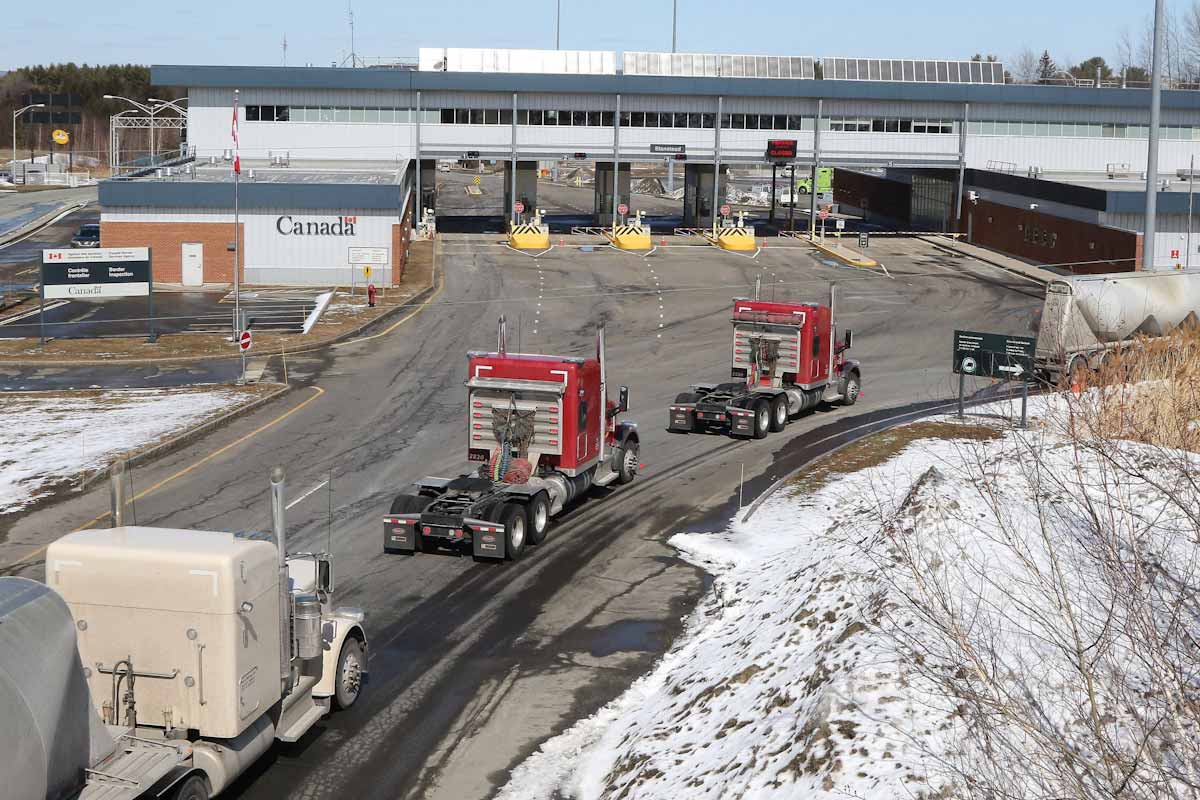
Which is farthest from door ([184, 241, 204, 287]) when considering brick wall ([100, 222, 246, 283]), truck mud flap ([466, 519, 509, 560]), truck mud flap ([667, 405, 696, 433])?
truck mud flap ([466, 519, 509, 560])

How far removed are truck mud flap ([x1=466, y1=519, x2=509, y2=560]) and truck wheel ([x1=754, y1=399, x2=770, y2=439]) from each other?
40.0 ft

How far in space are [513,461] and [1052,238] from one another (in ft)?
166

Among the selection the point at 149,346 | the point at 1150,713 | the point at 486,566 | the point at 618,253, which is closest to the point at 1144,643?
the point at 1150,713

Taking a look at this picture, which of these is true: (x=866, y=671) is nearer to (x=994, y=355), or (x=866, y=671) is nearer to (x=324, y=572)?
(x=324, y=572)

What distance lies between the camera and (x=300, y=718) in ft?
52.3

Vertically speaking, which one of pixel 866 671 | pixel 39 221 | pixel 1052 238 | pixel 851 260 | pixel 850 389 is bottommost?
pixel 866 671

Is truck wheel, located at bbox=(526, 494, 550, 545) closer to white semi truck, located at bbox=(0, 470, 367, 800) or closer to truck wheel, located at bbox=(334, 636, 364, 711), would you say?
truck wheel, located at bbox=(334, 636, 364, 711)

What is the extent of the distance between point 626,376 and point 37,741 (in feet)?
106

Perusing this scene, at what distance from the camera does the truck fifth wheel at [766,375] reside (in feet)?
113

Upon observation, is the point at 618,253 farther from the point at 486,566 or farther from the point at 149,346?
the point at 486,566

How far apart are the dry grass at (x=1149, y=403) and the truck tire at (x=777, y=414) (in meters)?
10.3

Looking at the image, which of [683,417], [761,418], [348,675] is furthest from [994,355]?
[348,675]

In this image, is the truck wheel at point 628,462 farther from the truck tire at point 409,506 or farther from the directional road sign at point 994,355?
the directional road sign at point 994,355

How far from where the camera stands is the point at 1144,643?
31.4 feet
